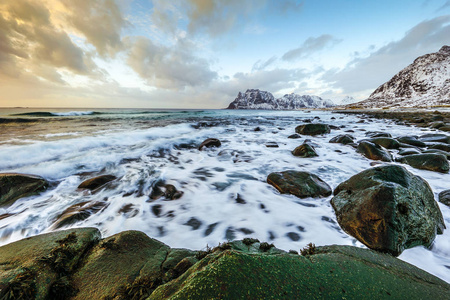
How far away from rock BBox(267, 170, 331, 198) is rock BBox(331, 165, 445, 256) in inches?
31.6

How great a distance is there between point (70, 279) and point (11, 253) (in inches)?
31.4

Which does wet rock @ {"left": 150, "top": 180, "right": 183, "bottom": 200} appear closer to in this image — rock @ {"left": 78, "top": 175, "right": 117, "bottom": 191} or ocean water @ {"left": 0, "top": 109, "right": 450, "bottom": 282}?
ocean water @ {"left": 0, "top": 109, "right": 450, "bottom": 282}

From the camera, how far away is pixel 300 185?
12.9ft

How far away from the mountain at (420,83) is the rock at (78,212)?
343ft

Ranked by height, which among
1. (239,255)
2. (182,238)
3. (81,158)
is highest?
(239,255)

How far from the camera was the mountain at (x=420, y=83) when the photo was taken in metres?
84.3

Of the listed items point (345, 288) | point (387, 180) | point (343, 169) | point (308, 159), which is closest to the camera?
point (345, 288)

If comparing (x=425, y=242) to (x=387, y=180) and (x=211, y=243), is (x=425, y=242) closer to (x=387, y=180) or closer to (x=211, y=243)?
(x=387, y=180)

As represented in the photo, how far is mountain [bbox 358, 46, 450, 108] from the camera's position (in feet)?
277

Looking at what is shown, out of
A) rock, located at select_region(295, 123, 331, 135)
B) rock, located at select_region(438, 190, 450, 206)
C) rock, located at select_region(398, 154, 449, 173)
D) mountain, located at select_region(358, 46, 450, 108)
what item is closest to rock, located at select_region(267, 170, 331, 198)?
rock, located at select_region(438, 190, 450, 206)

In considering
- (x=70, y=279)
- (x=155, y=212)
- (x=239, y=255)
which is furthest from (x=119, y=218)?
(x=239, y=255)

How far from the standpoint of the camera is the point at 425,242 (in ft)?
7.75

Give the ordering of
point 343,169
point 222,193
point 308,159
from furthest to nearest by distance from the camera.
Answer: point 308,159 → point 343,169 → point 222,193

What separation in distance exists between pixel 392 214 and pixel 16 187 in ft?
23.5
